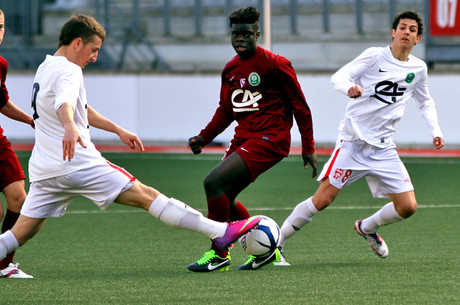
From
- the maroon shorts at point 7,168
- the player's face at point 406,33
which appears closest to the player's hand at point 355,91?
the player's face at point 406,33

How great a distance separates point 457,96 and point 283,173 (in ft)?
18.6

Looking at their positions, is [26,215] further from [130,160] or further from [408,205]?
[130,160]

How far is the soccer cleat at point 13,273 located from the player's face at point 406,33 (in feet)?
11.0

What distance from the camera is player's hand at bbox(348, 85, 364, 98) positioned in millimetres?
6727

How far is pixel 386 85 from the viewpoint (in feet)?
24.4

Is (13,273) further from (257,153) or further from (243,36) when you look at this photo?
(243,36)

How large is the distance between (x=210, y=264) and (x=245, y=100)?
4.05 feet

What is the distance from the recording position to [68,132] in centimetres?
543

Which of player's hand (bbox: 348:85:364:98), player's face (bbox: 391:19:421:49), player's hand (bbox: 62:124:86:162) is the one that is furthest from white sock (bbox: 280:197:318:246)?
player's hand (bbox: 62:124:86:162)

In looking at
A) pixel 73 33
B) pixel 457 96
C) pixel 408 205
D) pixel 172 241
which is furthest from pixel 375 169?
pixel 457 96

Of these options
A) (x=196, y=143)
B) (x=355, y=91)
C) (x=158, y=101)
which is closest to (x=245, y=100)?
(x=196, y=143)

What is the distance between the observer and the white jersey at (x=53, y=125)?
5.82 m

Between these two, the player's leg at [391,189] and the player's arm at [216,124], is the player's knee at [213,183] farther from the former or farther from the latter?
the player's leg at [391,189]

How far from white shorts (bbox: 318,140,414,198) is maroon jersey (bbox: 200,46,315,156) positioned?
1.47 ft
